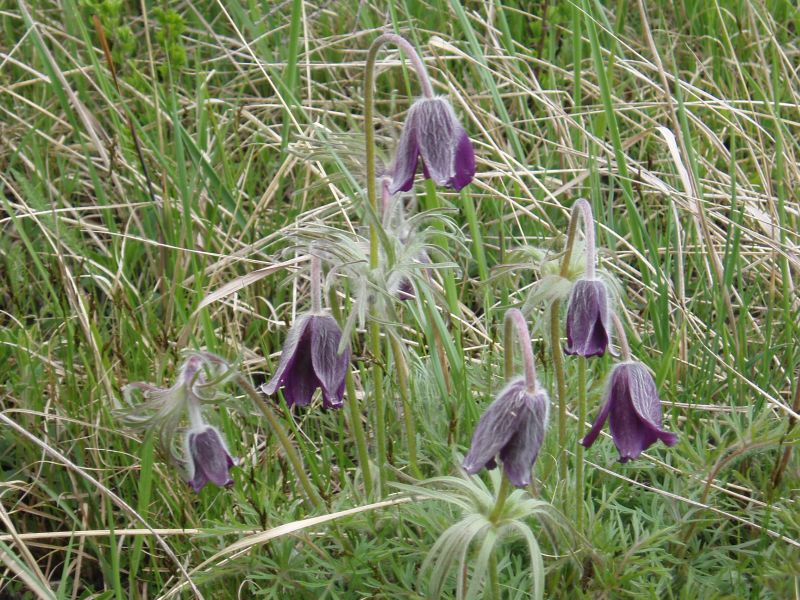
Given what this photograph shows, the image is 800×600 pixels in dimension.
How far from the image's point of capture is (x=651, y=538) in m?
1.79

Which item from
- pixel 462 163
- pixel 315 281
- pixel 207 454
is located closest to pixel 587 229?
pixel 462 163

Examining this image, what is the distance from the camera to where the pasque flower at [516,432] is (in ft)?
4.76

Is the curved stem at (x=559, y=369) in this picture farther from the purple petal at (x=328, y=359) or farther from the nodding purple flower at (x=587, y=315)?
the purple petal at (x=328, y=359)

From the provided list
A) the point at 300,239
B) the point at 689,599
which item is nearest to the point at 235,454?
the point at 300,239

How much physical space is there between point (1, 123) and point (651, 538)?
2.50 meters

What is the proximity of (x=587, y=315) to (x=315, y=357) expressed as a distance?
1.70 feet

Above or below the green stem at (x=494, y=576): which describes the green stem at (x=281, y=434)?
above

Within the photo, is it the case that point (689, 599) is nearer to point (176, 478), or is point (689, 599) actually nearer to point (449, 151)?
point (449, 151)

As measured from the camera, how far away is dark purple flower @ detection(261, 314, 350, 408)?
1.83 metres

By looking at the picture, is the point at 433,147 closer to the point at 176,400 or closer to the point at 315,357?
the point at 315,357

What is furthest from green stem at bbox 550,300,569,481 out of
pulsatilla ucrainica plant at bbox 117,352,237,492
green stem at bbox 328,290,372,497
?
pulsatilla ucrainica plant at bbox 117,352,237,492

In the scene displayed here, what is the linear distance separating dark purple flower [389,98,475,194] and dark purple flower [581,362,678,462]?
1.47 feet

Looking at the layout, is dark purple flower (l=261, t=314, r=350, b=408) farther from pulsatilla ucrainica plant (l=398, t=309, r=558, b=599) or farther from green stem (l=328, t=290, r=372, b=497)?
pulsatilla ucrainica plant (l=398, t=309, r=558, b=599)

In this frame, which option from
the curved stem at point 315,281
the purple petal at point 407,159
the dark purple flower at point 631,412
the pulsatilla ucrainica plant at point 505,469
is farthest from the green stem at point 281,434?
the dark purple flower at point 631,412
